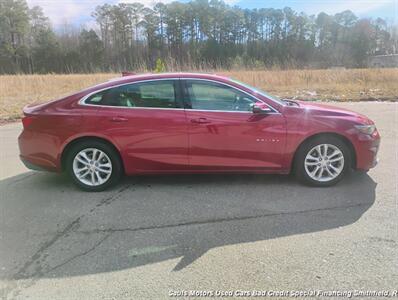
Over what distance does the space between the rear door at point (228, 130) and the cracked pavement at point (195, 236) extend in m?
0.37

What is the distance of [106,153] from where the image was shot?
427 centimetres

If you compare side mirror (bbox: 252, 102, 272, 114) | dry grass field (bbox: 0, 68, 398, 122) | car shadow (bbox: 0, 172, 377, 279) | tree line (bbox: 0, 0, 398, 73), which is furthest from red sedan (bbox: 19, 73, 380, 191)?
tree line (bbox: 0, 0, 398, 73)

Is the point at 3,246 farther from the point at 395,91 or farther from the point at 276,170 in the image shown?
the point at 395,91

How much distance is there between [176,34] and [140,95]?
71.9 m

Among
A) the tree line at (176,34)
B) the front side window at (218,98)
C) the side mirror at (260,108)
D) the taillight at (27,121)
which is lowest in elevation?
the taillight at (27,121)

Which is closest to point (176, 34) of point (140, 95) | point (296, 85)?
point (296, 85)

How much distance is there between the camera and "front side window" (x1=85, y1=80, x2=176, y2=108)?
167 inches

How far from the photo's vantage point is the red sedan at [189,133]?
4148 mm

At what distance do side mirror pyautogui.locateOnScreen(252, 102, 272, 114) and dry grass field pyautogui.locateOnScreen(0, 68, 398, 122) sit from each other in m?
8.82

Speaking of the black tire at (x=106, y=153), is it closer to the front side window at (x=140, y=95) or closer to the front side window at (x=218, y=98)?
the front side window at (x=140, y=95)

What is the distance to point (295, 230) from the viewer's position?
3.24 meters

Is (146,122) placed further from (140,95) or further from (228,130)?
(228,130)

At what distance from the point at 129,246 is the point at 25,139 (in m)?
2.36

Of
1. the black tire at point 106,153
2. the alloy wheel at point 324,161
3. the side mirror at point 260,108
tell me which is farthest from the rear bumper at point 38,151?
the alloy wheel at point 324,161
